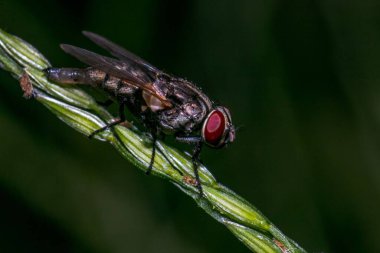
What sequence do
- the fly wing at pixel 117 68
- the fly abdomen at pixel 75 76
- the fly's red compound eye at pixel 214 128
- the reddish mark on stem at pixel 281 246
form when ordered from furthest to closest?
the fly's red compound eye at pixel 214 128 → the fly wing at pixel 117 68 → the fly abdomen at pixel 75 76 → the reddish mark on stem at pixel 281 246

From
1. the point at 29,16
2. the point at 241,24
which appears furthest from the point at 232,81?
the point at 29,16

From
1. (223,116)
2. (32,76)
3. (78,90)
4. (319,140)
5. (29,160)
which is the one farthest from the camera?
(319,140)

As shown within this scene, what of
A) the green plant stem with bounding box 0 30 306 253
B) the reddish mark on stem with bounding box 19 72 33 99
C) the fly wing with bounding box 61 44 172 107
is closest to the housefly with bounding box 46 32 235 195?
the fly wing with bounding box 61 44 172 107

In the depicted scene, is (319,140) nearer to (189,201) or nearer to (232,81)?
(232,81)

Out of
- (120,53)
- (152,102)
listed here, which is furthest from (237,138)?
(120,53)

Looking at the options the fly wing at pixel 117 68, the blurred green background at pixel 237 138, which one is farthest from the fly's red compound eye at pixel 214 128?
the blurred green background at pixel 237 138

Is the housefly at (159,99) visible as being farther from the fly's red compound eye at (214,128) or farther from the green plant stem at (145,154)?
the green plant stem at (145,154)

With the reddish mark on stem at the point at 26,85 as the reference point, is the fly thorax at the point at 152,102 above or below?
below
